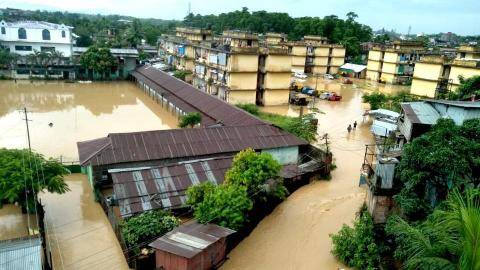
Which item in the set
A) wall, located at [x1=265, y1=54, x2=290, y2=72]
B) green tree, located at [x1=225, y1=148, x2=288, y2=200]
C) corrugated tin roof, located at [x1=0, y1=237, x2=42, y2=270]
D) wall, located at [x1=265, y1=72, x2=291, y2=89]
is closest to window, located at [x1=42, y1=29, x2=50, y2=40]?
wall, located at [x1=265, y1=54, x2=290, y2=72]

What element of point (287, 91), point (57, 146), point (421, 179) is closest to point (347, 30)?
point (287, 91)

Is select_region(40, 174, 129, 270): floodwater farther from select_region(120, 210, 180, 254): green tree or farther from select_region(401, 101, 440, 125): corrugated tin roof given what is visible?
select_region(401, 101, 440, 125): corrugated tin roof

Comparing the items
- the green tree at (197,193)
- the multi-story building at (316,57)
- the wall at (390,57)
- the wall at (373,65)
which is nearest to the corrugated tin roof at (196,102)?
the green tree at (197,193)

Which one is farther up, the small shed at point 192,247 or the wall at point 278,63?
the wall at point 278,63

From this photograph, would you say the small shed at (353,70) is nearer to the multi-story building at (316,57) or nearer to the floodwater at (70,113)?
the multi-story building at (316,57)

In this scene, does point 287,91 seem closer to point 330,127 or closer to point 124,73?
point 330,127

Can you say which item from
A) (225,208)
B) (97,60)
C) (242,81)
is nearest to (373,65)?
(242,81)

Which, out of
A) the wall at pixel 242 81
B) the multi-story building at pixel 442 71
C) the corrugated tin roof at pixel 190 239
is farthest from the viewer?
the wall at pixel 242 81
